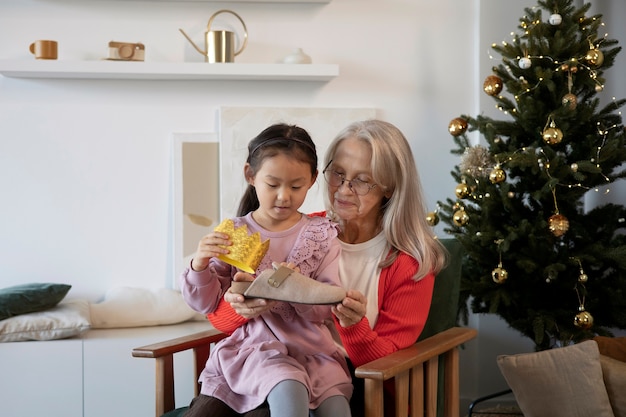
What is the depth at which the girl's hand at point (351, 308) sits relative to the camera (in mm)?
2109

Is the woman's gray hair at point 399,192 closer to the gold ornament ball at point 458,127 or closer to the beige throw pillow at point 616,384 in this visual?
the beige throw pillow at point 616,384

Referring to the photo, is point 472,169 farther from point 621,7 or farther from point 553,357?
point 621,7

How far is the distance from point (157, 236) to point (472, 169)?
1.56 metres

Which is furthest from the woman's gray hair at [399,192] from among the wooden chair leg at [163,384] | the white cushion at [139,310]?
the white cushion at [139,310]

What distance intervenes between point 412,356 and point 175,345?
2.34 ft

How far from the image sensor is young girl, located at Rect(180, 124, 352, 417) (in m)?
2.14

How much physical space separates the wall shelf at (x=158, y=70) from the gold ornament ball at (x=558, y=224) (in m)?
1.25

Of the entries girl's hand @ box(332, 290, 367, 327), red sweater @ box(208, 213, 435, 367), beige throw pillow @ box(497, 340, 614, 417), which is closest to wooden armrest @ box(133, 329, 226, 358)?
red sweater @ box(208, 213, 435, 367)

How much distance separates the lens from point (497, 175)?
133 inches

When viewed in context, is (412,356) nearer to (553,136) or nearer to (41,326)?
(553,136)

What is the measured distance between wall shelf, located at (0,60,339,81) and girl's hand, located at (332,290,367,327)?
6.44 feet

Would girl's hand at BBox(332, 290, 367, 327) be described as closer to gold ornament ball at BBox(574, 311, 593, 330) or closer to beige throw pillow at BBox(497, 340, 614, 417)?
beige throw pillow at BBox(497, 340, 614, 417)

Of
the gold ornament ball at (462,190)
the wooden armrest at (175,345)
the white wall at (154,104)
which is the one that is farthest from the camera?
the white wall at (154,104)

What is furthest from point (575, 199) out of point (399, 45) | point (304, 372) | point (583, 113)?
point (304, 372)
